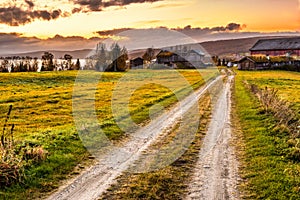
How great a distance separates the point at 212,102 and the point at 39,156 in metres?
19.0

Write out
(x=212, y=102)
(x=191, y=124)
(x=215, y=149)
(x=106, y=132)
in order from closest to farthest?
1. (x=215, y=149)
2. (x=106, y=132)
3. (x=191, y=124)
4. (x=212, y=102)

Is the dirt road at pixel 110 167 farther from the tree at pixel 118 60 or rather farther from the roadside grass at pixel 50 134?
the tree at pixel 118 60

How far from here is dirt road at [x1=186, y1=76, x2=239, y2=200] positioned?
9695 mm

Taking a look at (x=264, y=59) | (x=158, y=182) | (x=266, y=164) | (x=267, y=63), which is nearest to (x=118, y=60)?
(x=264, y=59)

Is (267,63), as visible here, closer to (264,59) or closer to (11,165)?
(264,59)

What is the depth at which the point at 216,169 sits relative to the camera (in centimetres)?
1176

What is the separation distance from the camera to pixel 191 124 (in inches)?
772

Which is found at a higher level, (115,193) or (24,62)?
(24,62)

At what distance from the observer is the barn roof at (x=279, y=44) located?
460 feet

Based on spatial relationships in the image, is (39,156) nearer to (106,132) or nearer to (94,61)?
(106,132)

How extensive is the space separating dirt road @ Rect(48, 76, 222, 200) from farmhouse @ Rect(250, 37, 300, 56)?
5217 inches

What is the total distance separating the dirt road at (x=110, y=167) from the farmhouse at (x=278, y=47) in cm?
13251

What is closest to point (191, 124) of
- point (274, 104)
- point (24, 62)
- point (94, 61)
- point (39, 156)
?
point (274, 104)

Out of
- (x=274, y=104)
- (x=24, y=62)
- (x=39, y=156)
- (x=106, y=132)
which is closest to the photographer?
(x=39, y=156)
